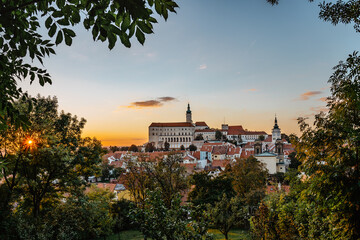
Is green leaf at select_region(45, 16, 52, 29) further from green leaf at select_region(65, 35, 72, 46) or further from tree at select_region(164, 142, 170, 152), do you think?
tree at select_region(164, 142, 170, 152)

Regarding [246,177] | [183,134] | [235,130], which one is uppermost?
[235,130]

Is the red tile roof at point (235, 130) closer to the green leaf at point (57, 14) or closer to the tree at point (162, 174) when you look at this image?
the tree at point (162, 174)

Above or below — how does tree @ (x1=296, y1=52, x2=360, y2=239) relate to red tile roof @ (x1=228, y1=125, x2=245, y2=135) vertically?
below

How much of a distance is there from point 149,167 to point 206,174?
6.81 meters

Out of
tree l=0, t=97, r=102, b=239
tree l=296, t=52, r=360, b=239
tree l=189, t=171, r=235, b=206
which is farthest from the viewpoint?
tree l=189, t=171, r=235, b=206

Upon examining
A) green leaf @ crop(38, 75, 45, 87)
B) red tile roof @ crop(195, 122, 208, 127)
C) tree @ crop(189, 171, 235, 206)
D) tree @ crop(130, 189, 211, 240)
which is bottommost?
tree @ crop(189, 171, 235, 206)

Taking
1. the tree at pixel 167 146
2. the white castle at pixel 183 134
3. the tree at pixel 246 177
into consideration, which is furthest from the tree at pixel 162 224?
the white castle at pixel 183 134

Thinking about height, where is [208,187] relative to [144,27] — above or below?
below

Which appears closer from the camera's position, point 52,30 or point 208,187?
point 52,30

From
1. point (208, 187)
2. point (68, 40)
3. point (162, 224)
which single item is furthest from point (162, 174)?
point (68, 40)

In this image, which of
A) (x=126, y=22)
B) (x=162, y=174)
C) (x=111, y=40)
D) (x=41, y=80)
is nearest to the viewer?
(x=126, y=22)

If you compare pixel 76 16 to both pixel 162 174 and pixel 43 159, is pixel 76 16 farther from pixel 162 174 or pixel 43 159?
pixel 162 174

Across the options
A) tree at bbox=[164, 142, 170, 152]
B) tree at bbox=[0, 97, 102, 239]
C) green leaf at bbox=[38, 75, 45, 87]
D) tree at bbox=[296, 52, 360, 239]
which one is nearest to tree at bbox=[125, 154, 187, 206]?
tree at bbox=[0, 97, 102, 239]

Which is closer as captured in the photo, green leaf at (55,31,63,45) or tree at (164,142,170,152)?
green leaf at (55,31,63,45)
